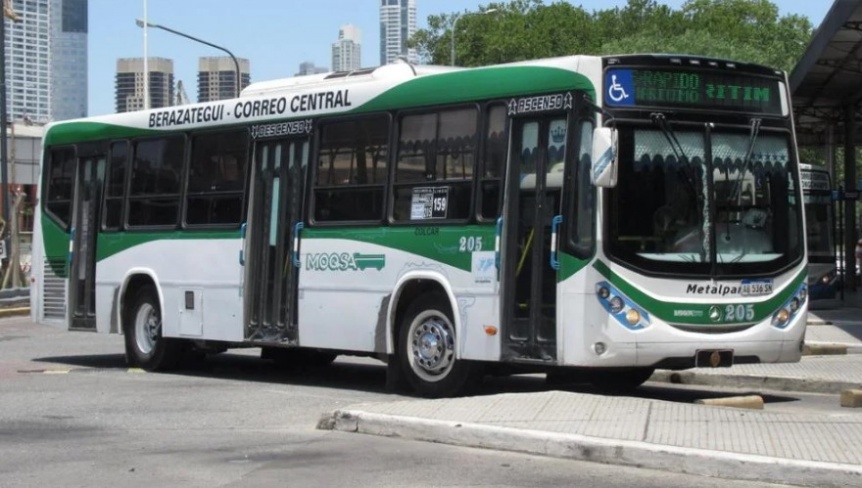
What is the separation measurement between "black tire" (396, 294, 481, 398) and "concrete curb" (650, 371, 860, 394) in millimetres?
3067

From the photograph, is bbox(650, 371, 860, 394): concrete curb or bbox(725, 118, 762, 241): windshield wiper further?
bbox(650, 371, 860, 394): concrete curb

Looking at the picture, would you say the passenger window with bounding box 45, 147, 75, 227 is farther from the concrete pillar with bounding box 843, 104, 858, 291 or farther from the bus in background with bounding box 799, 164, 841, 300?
the concrete pillar with bounding box 843, 104, 858, 291

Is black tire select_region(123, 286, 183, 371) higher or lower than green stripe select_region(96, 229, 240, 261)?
lower

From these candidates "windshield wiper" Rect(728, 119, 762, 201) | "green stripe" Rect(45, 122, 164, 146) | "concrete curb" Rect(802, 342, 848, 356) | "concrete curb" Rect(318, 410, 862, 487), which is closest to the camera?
"concrete curb" Rect(318, 410, 862, 487)

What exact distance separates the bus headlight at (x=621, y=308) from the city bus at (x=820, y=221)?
21310 mm

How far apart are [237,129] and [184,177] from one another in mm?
1104

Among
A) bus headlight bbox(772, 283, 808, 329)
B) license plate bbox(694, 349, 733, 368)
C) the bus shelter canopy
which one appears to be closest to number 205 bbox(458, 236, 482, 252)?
license plate bbox(694, 349, 733, 368)

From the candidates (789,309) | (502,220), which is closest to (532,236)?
(502,220)

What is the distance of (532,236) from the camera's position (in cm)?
1273

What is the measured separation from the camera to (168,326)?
56.3 ft

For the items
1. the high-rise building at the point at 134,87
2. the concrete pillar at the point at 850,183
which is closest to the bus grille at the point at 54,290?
the concrete pillar at the point at 850,183

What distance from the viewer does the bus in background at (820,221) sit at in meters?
32.8

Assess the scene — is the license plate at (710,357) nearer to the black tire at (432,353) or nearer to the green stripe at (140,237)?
the black tire at (432,353)

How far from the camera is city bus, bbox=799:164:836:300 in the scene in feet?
108
